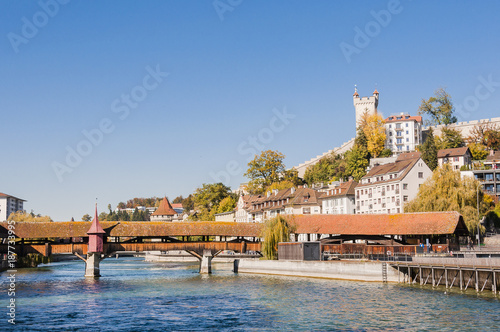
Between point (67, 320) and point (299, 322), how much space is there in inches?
407

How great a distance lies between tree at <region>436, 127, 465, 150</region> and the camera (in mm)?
87375

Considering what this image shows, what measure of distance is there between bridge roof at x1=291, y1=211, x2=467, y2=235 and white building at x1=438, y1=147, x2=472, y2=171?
30.9 meters

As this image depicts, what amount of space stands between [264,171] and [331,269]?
56653 millimetres

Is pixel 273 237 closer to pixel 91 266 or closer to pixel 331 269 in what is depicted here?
pixel 331 269

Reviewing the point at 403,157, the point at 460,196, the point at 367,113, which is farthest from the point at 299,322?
the point at 367,113

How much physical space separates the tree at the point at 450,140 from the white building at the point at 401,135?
7425 mm

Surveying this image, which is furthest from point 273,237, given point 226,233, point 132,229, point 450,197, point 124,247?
point 450,197

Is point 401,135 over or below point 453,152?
over

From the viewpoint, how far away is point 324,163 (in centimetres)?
10100

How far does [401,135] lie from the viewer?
327 ft

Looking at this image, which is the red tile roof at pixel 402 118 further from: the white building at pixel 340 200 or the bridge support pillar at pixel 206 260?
the bridge support pillar at pixel 206 260

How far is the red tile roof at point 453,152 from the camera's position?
259ft

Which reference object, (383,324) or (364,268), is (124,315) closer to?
(383,324)

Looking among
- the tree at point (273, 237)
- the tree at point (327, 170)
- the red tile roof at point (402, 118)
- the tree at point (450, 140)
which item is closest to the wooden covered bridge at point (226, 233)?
the tree at point (273, 237)
